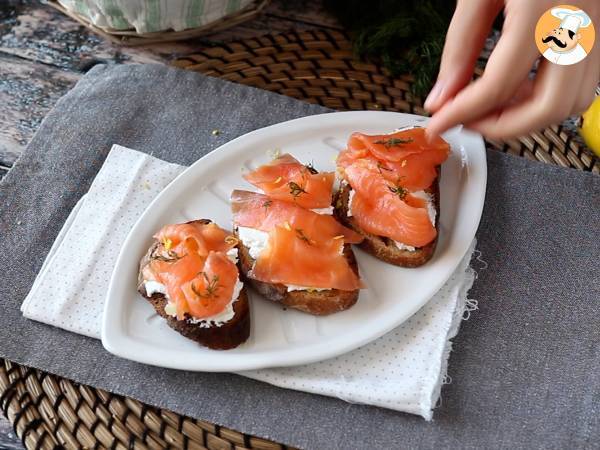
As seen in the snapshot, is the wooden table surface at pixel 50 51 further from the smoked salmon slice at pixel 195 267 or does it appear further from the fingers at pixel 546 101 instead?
the fingers at pixel 546 101

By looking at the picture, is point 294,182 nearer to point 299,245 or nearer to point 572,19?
point 299,245

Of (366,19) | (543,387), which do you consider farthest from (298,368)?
(366,19)

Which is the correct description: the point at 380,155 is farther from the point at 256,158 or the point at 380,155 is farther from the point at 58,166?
the point at 58,166

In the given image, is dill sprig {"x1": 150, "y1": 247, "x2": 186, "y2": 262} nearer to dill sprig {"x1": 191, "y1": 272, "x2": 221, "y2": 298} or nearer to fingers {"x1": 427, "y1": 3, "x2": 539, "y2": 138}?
dill sprig {"x1": 191, "y1": 272, "x2": 221, "y2": 298}

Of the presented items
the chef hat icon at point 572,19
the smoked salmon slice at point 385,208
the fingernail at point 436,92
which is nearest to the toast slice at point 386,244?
the smoked salmon slice at point 385,208

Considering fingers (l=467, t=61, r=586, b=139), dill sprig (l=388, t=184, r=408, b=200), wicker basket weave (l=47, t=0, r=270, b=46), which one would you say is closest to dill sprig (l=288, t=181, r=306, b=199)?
dill sprig (l=388, t=184, r=408, b=200)

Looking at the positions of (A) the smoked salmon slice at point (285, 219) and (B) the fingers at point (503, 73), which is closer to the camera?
(B) the fingers at point (503, 73)
